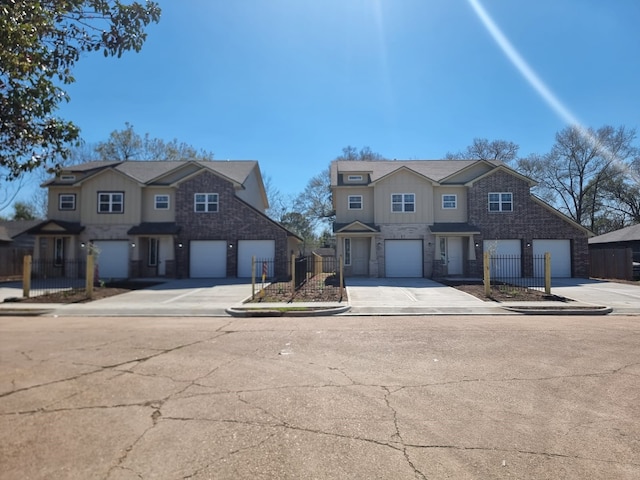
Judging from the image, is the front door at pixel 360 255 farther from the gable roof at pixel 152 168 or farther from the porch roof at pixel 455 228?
the gable roof at pixel 152 168

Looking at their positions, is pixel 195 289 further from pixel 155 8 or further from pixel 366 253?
pixel 155 8

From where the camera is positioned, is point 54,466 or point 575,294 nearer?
point 54,466

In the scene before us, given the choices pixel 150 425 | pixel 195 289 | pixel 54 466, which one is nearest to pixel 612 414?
pixel 150 425

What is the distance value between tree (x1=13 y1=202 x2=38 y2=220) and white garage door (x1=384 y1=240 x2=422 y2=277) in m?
42.1

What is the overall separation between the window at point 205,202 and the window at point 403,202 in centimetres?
1126

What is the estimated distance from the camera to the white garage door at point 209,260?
87.3 feet

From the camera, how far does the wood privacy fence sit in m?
25.8

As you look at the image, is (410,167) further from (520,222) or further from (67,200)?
(67,200)

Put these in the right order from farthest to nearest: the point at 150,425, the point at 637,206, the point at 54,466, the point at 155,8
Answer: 1. the point at 637,206
2. the point at 155,8
3. the point at 150,425
4. the point at 54,466

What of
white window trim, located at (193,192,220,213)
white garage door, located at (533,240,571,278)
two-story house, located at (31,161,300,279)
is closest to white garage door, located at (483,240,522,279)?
white garage door, located at (533,240,571,278)

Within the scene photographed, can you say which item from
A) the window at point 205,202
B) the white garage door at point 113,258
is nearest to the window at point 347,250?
the window at point 205,202

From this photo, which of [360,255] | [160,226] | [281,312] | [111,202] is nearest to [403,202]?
[360,255]

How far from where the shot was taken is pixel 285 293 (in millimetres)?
18000

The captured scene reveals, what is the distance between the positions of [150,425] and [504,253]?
26.3 m
